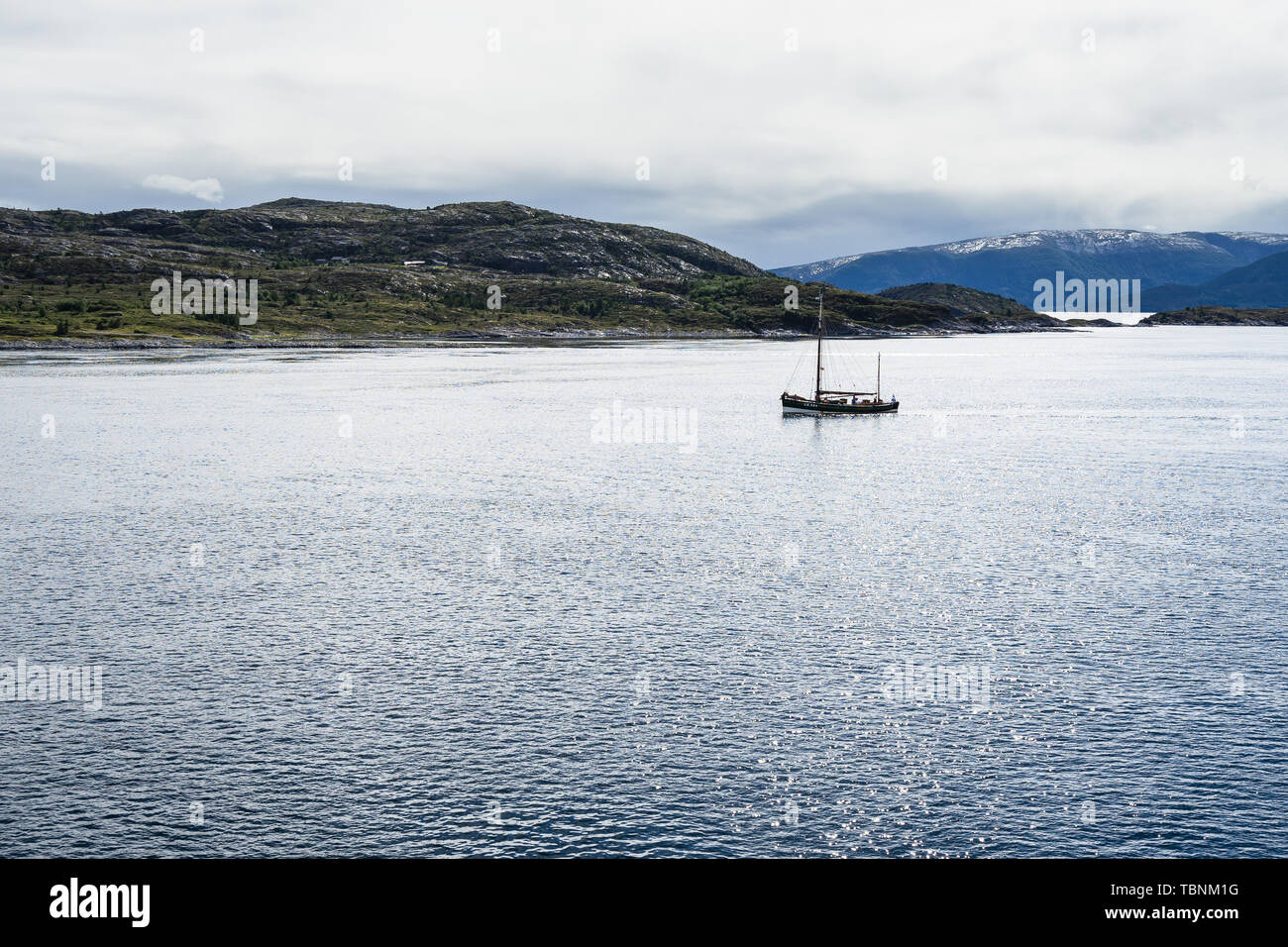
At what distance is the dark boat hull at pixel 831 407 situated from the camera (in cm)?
17538

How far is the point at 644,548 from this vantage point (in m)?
80.1

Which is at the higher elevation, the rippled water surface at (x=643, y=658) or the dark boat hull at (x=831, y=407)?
the dark boat hull at (x=831, y=407)

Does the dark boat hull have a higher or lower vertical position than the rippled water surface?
higher

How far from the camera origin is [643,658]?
55469 millimetres

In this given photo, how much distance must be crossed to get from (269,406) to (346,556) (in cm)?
10761

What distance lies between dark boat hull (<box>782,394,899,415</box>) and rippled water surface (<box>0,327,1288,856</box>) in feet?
187

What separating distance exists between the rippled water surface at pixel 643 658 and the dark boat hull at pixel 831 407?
56913mm

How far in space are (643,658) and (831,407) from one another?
412ft

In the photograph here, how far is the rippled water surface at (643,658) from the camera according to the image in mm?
38344

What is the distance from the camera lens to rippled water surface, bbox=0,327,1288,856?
126 ft

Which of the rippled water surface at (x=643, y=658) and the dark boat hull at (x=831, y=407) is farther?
the dark boat hull at (x=831, y=407)
